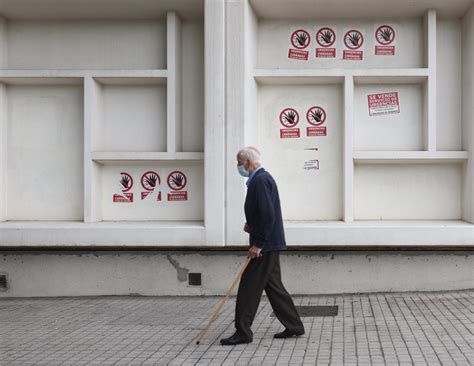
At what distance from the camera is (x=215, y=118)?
1019cm

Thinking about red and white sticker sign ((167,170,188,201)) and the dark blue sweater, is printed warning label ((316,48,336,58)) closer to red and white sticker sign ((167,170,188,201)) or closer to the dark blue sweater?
red and white sticker sign ((167,170,188,201))

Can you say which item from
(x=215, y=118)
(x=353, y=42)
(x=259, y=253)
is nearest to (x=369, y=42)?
(x=353, y=42)

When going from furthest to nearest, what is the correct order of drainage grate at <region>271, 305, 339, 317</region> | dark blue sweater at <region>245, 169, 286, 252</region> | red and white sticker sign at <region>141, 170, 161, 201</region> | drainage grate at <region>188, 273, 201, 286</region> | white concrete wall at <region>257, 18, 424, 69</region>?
1. red and white sticker sign at <region>141, 170, 161, 201</region>
2. white concrete wall at <region>257, 18, 424, 69</region>
3. drainage grate at <region>188, 273, 201, 286</region>
4. drainage grate at <region>271, 305, 339, 317</region>
5. dark blue sweater at <region>245, 169, 286, 252</region>

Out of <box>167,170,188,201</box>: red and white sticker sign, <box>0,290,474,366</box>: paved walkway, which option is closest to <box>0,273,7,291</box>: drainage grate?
<box>0,290,474,366</box>: paved walkway

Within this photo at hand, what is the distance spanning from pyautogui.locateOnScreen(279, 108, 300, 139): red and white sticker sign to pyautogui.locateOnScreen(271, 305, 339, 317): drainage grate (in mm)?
2735

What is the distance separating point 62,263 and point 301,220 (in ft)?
11.3

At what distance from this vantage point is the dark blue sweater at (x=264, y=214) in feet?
23.8

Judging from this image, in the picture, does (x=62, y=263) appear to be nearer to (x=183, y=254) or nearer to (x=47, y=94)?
(x=183, y=254)

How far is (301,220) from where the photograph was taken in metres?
10.9

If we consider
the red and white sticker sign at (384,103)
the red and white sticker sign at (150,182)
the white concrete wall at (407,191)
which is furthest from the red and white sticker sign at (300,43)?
the red and white sticker sign at (150,182)

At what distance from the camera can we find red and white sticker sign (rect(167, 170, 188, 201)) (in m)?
11.0

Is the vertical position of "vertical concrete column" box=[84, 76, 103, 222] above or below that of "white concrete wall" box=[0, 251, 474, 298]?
above

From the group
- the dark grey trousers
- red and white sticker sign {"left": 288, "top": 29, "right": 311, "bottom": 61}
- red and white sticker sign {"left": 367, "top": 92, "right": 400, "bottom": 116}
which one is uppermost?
red and white sticker sign {"left": 288, "top": 29, "right": 311, "bottom": 61}

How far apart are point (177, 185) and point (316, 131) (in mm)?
2190
